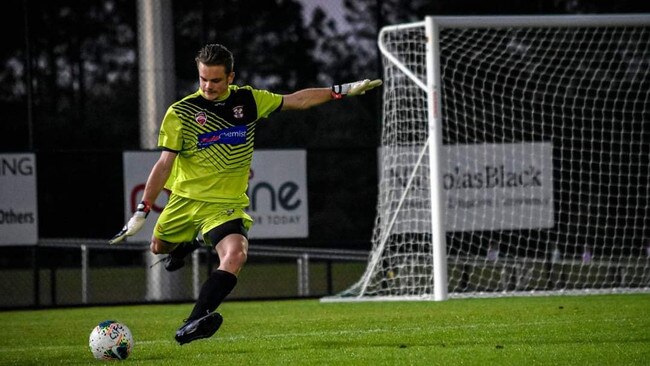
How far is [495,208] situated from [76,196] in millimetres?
5133

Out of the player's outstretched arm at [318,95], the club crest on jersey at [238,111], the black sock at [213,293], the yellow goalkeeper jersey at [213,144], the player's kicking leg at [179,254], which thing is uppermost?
the player's outstretched arm at [318,95]

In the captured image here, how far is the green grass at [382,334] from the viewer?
7.15 metres

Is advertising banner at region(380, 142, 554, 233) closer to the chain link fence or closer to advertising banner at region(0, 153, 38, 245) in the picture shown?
the chain link fence

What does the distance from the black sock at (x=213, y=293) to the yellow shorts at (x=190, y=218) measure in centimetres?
44

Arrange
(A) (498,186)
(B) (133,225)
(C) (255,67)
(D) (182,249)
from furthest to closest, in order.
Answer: (C) (255,67) < (A) (498,186) < (D) (182,249) < (B) (133,225)

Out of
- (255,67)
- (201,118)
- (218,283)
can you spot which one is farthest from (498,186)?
(218,283)

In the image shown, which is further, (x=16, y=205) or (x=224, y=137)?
(x=16, y=205)

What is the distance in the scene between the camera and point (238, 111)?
782cm

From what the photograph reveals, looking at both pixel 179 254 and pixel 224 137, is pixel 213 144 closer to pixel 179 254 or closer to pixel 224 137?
pixel 224 137

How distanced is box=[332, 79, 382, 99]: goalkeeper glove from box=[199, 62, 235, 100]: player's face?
31.6 inches

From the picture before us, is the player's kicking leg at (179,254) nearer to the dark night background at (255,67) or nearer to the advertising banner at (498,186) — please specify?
the advertising banner at (498,186)

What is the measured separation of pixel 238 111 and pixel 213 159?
0.37m

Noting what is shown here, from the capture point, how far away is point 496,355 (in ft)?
23.2

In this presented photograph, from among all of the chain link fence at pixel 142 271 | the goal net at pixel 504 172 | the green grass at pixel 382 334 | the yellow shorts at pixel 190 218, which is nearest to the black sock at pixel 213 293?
the green grass at pixel 382 334
